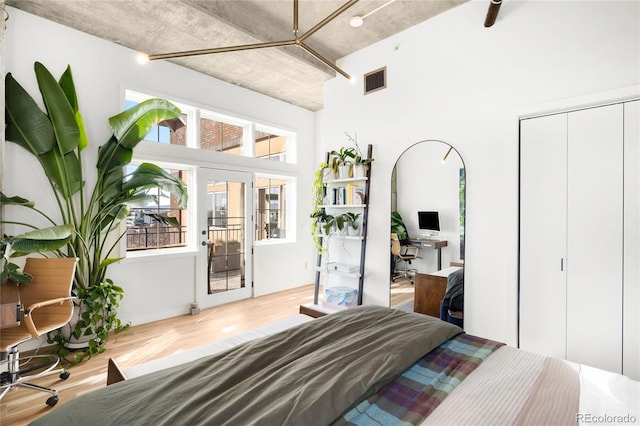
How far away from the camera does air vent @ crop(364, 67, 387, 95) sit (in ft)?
11.3

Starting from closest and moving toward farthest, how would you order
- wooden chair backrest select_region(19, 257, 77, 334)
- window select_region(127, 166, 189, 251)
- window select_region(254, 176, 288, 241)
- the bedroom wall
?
1. the bedroom wall
2. wooden chair backrest select_region(19, 257, 77, 334)
3. window select_region(127, 166, 189, 251)
4. window select_region(254, 176, 288, 241)

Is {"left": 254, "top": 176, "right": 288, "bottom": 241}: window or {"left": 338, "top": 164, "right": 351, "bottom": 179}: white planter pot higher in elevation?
{"left": 338, "top": 164, "right": 351, "bottom": 179}: white planter pot

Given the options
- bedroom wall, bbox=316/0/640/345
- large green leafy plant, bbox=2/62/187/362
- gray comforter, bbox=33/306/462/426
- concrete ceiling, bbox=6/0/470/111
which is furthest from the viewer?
concrete ceiling, bbox=6/0/470/111

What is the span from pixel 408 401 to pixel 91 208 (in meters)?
3.07

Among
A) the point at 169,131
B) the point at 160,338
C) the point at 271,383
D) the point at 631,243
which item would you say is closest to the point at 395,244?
the point at 631,243

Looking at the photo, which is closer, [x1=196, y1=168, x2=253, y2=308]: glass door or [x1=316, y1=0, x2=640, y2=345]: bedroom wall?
[x1=316, y1=0, x2=640, y2=345]: bedroom wall

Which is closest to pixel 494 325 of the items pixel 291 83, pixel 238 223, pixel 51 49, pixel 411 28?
pixel 411 28

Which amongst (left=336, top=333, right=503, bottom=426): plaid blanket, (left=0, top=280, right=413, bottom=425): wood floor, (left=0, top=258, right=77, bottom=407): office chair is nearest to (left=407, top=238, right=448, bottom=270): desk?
(left=0, top=280, right=413, bottom=425): wood floor

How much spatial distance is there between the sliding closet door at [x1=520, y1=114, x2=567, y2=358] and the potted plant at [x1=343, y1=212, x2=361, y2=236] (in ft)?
5.38

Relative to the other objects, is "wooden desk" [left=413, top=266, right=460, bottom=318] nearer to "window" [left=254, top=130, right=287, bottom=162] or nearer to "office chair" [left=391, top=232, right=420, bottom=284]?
"office chair" [left=391, top=232, right=420, bottom=284]

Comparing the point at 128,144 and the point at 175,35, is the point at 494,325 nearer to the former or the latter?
the point at 128,144

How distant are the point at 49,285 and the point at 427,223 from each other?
322cm

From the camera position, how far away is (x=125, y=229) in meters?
3.33

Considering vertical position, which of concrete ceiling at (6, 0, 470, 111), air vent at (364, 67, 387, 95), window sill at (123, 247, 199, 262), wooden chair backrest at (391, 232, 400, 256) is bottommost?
window sill at (123, 247, 199, 262)
